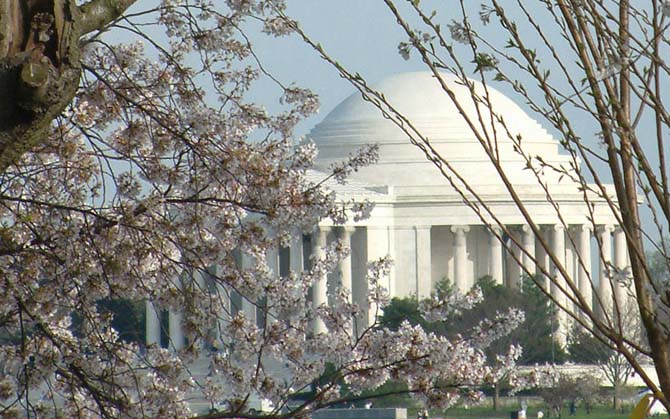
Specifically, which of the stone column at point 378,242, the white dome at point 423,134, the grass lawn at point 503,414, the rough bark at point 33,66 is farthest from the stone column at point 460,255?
the rough bark at point 33,66

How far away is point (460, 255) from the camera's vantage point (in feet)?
400

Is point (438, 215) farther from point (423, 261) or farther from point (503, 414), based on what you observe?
point (503, 414)

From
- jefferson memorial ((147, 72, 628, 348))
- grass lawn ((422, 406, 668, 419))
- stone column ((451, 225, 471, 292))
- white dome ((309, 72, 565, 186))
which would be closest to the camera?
grass lawn ((422, 406, 668, 419))

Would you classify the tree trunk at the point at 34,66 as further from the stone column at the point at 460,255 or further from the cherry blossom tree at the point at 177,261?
the stone column at the point at 460,255

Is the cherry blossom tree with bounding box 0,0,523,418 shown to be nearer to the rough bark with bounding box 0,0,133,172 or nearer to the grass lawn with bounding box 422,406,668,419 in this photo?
the rough bark with bounding box 0,0,133,172

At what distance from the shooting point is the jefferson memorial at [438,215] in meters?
116

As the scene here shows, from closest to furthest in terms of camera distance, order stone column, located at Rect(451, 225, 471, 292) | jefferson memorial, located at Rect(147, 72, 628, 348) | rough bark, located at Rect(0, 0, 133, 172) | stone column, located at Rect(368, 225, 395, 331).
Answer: rough bark, located at Rect(0, 0, 133, 172), jefferson memorial, located at Rect(147, 72, 628, 348), stone column, located at Rect(368, 225, 395, 331), stone column, located at Rect(451, 225, 471, 292)

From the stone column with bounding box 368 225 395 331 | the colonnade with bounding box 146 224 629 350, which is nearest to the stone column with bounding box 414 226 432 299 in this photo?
the colonnade with bounding box 146 224 629 350

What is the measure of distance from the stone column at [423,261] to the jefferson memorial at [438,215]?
0.08m

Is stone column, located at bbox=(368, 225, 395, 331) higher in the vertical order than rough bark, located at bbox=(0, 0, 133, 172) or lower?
higher

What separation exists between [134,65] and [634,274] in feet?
26.5

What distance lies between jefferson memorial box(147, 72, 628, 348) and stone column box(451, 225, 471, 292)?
0.25 feet

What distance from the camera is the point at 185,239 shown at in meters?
13.3

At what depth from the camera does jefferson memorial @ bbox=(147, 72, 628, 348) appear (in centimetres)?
11644
